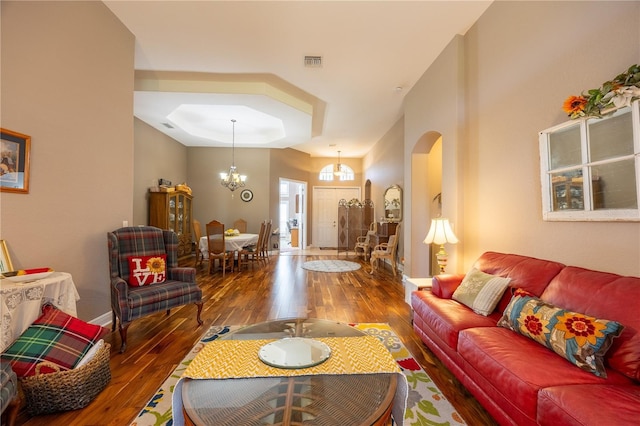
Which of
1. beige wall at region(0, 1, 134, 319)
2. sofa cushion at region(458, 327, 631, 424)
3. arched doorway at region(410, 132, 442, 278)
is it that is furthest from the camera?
arched doorway at region(410, 132, 442, 278)

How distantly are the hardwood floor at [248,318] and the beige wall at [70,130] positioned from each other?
2.83 feet

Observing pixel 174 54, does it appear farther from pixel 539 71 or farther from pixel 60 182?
pixel 539 71

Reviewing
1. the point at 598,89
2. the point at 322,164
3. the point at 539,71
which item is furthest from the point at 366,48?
the point at 322,164

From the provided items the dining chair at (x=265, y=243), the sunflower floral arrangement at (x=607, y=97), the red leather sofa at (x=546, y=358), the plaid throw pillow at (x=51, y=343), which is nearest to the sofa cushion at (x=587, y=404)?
the red leather sofa at (x=546, y=358)

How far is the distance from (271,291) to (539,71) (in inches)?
162

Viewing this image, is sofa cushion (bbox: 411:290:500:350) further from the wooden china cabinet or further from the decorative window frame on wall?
the wooden china cabinet

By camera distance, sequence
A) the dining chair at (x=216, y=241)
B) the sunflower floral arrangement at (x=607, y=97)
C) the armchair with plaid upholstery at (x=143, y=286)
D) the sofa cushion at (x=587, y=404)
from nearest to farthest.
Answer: the sofa cushion at (x=587, y=404)
the sunflower floral arrangement at (x=607, y=97)
the armchair with plaid upholstery at (x=143, y=286)
the dining chair at (x=216, y=241)

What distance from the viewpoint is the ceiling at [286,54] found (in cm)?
287

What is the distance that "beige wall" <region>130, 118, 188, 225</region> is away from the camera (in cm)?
550

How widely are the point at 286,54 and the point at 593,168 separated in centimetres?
344

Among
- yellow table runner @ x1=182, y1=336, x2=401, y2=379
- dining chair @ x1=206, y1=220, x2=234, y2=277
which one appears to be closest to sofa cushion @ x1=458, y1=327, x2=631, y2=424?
yellow table runner @ x1=182, y1=336, x2=401, y2=379

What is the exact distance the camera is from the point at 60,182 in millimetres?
2398

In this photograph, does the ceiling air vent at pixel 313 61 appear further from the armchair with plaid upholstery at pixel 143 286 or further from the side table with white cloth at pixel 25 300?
the side table with white cloth at pixel 25 300

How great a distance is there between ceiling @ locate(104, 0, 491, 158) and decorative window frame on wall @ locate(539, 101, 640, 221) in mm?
1820
